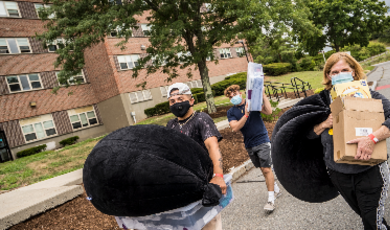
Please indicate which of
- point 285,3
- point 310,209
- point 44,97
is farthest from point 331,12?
point 310,209

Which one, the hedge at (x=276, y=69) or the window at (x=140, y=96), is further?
the hedge at (x=276, y=69)

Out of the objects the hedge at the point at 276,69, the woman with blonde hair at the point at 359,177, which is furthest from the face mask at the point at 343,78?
the hedge at the point at 276,69

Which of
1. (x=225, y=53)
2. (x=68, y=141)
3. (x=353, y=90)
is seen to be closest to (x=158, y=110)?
(x=68, y=141)

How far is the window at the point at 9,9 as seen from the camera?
21.3 metres

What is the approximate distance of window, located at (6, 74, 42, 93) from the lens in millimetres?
21280

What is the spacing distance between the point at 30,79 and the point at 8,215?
22614mm

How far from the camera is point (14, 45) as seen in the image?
2162 cm

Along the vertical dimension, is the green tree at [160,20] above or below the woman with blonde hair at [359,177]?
above

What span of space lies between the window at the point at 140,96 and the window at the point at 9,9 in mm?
11702

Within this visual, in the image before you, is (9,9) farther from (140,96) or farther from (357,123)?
(357,123)

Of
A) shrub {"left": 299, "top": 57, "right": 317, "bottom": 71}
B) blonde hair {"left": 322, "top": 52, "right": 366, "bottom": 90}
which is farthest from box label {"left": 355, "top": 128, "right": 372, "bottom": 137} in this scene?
shrub {"left": 299, "top": 57, "right": 317, "bottom": 71}

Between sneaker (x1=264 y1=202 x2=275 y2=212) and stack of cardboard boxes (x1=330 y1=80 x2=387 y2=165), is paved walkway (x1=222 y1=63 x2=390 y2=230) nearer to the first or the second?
sneaker (x1=264 y1=202 x2=275 y2=212)

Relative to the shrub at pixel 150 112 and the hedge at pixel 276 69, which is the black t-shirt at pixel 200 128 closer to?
the shrub at pixel 150 112

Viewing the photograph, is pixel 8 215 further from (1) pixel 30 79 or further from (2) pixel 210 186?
(1) pixel 30 79
